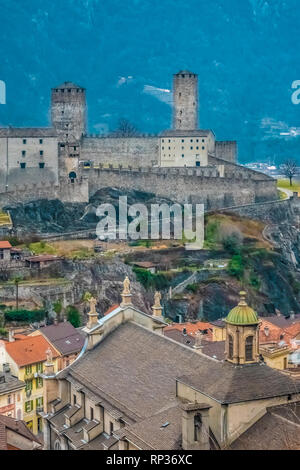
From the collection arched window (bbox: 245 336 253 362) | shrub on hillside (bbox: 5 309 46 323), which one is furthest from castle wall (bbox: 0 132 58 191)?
arched window (bbox: 245 336 253 362)

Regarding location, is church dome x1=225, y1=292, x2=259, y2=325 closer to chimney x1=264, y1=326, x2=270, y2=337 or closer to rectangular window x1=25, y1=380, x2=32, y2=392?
rectangular window x1=25, y1=380, x2=32, y2=392

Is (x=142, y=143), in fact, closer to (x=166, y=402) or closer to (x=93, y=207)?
(x=93, y=207)

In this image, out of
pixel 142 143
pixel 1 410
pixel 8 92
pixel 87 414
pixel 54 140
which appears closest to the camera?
pixel 87 414

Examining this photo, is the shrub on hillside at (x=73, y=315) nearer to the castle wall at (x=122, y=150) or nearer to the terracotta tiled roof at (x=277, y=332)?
the terracotta tiled roof at (x=277, y=332)

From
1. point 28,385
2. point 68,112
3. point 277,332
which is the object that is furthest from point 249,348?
point 68,112

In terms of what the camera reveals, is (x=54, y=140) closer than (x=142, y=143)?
Yes
